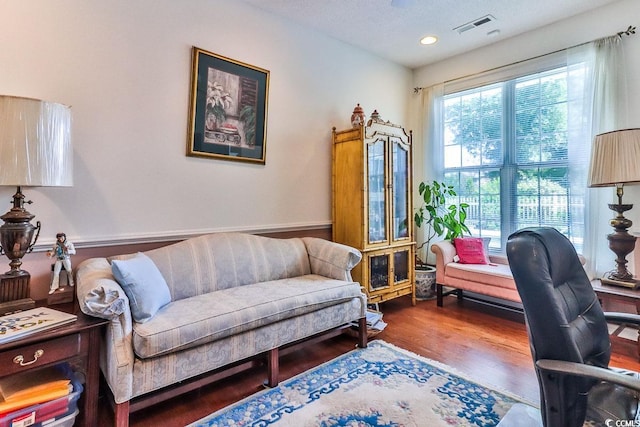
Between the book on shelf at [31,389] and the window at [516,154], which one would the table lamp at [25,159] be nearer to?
the book on shelf at [31,389]

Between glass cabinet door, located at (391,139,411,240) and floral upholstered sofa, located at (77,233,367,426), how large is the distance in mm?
969

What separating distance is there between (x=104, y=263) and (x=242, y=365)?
1065 millimetres

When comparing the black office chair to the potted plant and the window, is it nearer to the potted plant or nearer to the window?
the window

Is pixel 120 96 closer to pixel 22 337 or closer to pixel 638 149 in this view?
pixel 22 337

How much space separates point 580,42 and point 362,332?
3385 millimetres

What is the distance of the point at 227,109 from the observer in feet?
8.87

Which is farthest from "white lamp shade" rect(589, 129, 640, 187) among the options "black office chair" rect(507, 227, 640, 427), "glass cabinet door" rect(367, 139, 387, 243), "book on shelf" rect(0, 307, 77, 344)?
"book on shelf" rect(0, 307, 77, 344)

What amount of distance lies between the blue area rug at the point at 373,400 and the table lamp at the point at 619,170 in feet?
5.08

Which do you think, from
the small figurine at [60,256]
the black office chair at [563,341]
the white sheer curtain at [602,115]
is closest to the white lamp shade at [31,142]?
the small figurine at [60,256]

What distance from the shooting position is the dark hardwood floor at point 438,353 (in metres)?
1.84

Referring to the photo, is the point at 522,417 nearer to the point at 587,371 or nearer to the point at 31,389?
the point at 587,371

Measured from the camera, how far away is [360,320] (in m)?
2.54

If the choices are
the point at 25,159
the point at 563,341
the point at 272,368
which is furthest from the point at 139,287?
the point at 563,341

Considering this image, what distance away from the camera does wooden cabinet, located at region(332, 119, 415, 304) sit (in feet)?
10.2
